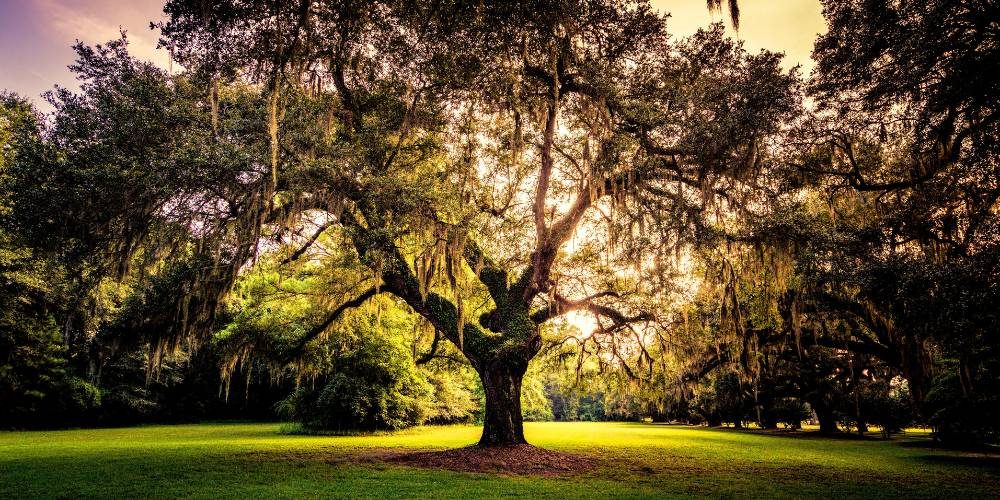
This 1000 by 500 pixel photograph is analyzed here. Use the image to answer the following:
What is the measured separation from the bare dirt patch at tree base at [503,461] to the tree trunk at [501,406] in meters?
0.32

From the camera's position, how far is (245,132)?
1049 cm

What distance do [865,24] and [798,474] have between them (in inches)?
369

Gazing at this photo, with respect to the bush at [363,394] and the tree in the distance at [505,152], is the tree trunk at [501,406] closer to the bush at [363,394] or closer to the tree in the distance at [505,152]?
the tree in the distance at [505,152]

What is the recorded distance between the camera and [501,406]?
44.4ft

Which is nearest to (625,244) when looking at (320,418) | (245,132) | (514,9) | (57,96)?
(514,9)

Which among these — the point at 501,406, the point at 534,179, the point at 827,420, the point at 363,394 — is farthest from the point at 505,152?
the point at 827,420

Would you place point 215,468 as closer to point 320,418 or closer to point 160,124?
point 160,124

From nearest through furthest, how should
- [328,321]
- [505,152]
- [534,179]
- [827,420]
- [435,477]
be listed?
1. [435,477]
2. [505,152]
3. [534,179]
4. [328,321]
5. [827,420]

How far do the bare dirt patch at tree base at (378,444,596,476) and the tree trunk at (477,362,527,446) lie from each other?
0.32m

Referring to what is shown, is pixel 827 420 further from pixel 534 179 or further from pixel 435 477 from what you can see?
pixel 435 477

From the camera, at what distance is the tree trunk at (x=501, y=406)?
13.4 m

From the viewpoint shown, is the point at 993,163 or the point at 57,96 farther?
the point at 57,96

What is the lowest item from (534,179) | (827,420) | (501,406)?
(827,420)

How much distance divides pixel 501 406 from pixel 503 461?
5.80 ft
